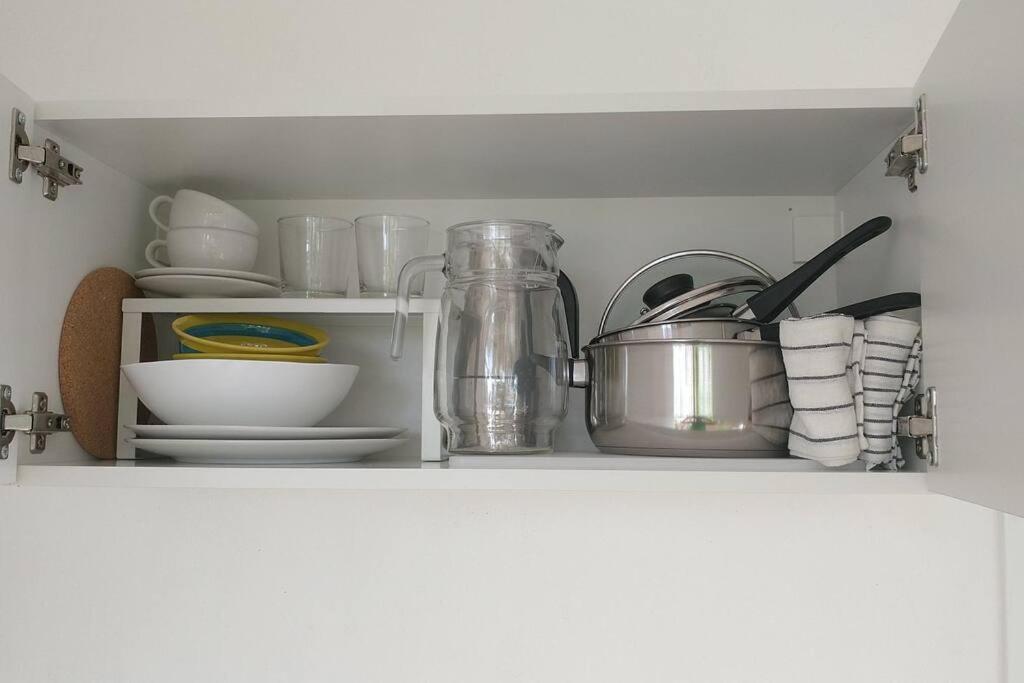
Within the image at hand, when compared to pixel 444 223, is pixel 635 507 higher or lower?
lower

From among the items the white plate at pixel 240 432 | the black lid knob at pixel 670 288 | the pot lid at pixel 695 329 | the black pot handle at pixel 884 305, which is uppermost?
the black lid knob at pixel 670 288

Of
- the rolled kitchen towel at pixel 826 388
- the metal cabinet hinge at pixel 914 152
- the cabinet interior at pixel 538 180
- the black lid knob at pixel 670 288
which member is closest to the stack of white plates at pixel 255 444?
the cabinet interior at pixel 538 180

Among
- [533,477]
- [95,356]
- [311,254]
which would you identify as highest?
[311,254]

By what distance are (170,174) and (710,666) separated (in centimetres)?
87

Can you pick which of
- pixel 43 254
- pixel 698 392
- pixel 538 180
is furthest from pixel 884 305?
pixel 43 254

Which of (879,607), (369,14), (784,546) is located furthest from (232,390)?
(879,607)

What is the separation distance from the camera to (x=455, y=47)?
1.12m

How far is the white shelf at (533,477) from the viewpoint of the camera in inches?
28.2

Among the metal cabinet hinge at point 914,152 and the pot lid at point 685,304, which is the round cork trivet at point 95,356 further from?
the metal cabinet hinge at point 914,152

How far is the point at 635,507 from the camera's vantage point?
1.06m

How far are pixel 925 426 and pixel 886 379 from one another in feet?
0.18

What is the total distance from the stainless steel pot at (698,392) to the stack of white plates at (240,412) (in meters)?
0.27

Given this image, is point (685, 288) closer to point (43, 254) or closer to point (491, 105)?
point (491, 105)

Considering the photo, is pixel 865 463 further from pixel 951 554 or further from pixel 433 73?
pixel 433 73
